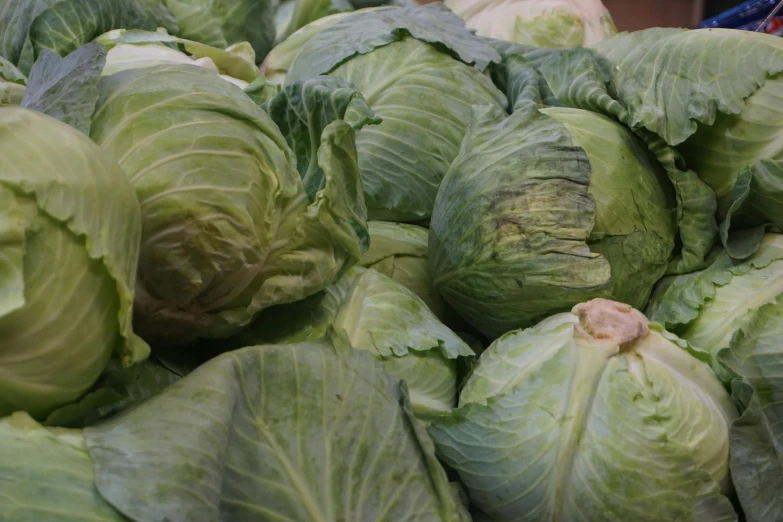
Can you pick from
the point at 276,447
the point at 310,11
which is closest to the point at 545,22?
the point at 310,11

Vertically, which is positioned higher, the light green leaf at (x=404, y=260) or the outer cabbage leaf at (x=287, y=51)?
the outer cabbage leaf at (x=287, y=51)

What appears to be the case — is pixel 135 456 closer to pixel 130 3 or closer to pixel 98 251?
pixel 98 251

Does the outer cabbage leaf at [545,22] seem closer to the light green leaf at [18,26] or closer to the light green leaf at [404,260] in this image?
the light green leaf at [404,260]

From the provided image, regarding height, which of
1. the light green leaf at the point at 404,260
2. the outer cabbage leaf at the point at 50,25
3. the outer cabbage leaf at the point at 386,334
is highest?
the outer cabbage leaf at the point at 50,25

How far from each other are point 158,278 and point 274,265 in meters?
0.19

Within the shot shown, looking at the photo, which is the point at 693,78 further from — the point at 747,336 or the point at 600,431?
the point at 600,431

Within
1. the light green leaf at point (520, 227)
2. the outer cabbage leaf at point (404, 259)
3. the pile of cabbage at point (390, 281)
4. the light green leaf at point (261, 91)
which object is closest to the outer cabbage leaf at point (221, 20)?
the pile of cabbage at point (390, 281)

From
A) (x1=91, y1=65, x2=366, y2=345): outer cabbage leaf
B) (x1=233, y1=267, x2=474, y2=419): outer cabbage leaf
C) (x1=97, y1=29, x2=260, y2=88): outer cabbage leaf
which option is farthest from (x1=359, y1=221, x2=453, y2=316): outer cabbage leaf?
(x1=97, y1=29, x2=260, y2=88): outer cabbage leaf

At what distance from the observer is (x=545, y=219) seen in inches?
53.5

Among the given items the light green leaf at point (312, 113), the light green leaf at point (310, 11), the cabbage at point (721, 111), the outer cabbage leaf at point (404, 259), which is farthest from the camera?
the light green leaf at point (310, 11)

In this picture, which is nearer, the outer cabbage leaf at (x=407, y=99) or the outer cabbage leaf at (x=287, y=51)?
the outer cabbage leaf at (x=407, y=99)

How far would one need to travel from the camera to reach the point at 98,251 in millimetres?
803

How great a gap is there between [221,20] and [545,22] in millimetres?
1131

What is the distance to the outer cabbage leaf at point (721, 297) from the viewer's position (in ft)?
4.37
